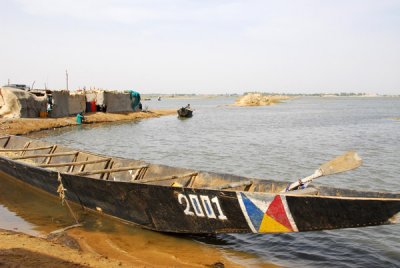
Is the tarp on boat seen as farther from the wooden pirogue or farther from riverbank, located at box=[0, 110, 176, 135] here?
the wooden pirogue

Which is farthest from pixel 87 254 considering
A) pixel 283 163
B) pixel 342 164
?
pixel 283 163

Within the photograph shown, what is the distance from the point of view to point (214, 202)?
610cm

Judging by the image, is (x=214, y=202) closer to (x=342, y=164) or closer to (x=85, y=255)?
(x=342, y=164)

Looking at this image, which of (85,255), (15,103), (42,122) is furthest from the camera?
(15,103)

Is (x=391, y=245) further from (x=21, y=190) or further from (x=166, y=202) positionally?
(x=21, y=190)

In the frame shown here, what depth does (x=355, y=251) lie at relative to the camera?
727cm

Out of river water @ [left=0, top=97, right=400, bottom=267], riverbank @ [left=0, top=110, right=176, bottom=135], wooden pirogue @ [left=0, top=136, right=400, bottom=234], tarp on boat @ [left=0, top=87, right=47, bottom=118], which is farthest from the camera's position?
tarp on boat @ [left=0, top=87, right=47, bottom=118]

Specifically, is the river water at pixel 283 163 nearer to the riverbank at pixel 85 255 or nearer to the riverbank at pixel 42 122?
the riverbank at pixel 85 255

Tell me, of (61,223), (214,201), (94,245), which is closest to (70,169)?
(61,223)

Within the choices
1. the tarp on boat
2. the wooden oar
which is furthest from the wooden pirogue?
the tarp on boat

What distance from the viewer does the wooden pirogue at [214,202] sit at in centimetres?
500

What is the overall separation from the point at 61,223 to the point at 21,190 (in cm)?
371

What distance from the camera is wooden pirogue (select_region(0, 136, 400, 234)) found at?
197 inches

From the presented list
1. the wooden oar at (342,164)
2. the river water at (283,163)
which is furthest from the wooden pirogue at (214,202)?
the river water at (283,163)
